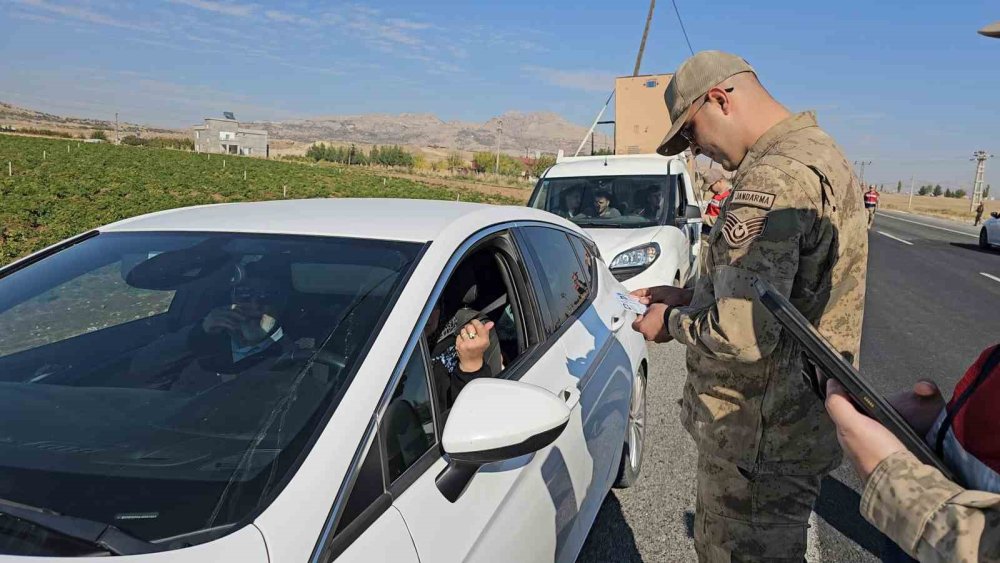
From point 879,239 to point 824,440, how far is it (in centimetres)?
2404

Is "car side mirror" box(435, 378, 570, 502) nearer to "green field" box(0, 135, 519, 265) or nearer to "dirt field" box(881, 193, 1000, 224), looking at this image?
"green field" box(0, 135, 519, 265)

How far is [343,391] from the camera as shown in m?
1.49

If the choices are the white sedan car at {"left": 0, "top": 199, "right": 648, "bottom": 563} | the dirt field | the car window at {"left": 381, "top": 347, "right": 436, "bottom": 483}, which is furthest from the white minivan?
the dirt field

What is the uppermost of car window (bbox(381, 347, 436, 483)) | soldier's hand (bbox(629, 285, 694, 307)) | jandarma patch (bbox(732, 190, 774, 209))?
jandarma patch (bbox(732, 190, 774, 209))

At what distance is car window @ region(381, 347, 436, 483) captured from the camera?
153cm

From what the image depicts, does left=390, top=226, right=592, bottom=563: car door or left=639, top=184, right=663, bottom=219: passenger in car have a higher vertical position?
left=639, top=184, right=663, bottom=219: passenger in car

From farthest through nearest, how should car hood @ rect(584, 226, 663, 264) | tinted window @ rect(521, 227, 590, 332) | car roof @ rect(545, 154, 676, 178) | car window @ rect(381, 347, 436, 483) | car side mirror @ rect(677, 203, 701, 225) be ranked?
car roof @ rect(545, 154, 676, 178), car side mirror @ rect(677, 203, 701, 225), car hood @ rect(584, 226, 663, 264), tinted window @ rect(521, 227, 590, 332), car window @ rect(381, 347, 436, 483)

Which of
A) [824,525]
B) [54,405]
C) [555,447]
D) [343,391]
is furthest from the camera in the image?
[824,525]

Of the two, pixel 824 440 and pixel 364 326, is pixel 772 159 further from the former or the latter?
pixel 364 326

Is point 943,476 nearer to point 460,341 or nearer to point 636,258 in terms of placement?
point 460,341

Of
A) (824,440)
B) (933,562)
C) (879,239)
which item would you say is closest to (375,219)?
(824,440)

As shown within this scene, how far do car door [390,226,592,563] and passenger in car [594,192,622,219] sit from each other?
221 inches

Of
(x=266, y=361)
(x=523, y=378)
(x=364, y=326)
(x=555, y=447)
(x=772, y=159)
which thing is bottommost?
(x=555, y=447)

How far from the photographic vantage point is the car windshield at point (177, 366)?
131 centimetres
